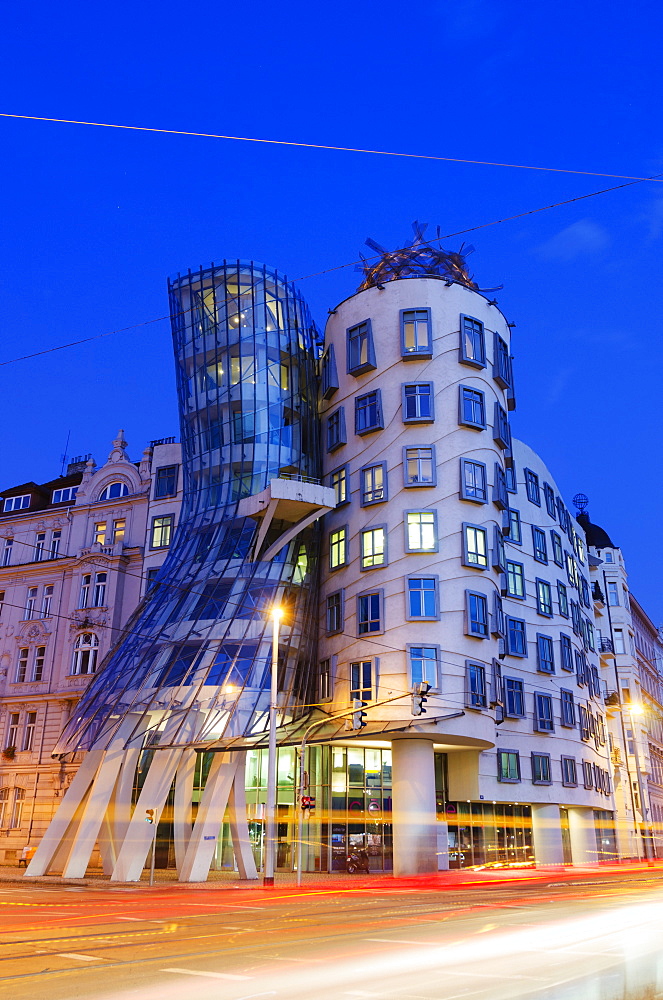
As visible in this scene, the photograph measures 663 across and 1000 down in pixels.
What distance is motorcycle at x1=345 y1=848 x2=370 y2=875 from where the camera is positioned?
142ft

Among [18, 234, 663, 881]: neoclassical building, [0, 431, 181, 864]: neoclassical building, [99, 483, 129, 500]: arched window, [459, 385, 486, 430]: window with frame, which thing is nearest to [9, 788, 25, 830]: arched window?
[0, 431, 181, 864]: neoclassical building

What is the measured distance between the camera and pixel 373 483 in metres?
46.8

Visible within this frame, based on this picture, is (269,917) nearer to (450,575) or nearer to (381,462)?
(450,575)

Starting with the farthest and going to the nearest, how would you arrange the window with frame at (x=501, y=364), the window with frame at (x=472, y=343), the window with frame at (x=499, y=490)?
1. the window with frame at (x=501, y=364)
2. the window with frame at (x=472, y=343)
3. the window with frame at (x=499, y=490)

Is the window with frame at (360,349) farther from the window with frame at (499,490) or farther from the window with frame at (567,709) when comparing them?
the window with frame at (567,709)

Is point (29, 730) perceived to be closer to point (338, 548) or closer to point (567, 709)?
point (338, 548)

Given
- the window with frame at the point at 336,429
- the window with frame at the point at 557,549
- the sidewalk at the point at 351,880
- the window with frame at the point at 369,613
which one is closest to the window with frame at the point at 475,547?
the window with frame at the point at 369,613

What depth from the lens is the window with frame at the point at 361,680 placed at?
42.8m

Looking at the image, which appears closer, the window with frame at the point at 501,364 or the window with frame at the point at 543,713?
the window with frame at the point at 501,364

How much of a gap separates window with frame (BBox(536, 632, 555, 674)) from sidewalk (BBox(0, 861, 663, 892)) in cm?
1195

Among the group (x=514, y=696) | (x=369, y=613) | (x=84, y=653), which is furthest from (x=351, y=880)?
(x=84, y=653)

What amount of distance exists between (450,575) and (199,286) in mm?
23084

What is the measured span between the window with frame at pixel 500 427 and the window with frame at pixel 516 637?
1046 cm

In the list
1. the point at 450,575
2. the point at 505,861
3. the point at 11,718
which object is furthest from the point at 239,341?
the point at 505,861
